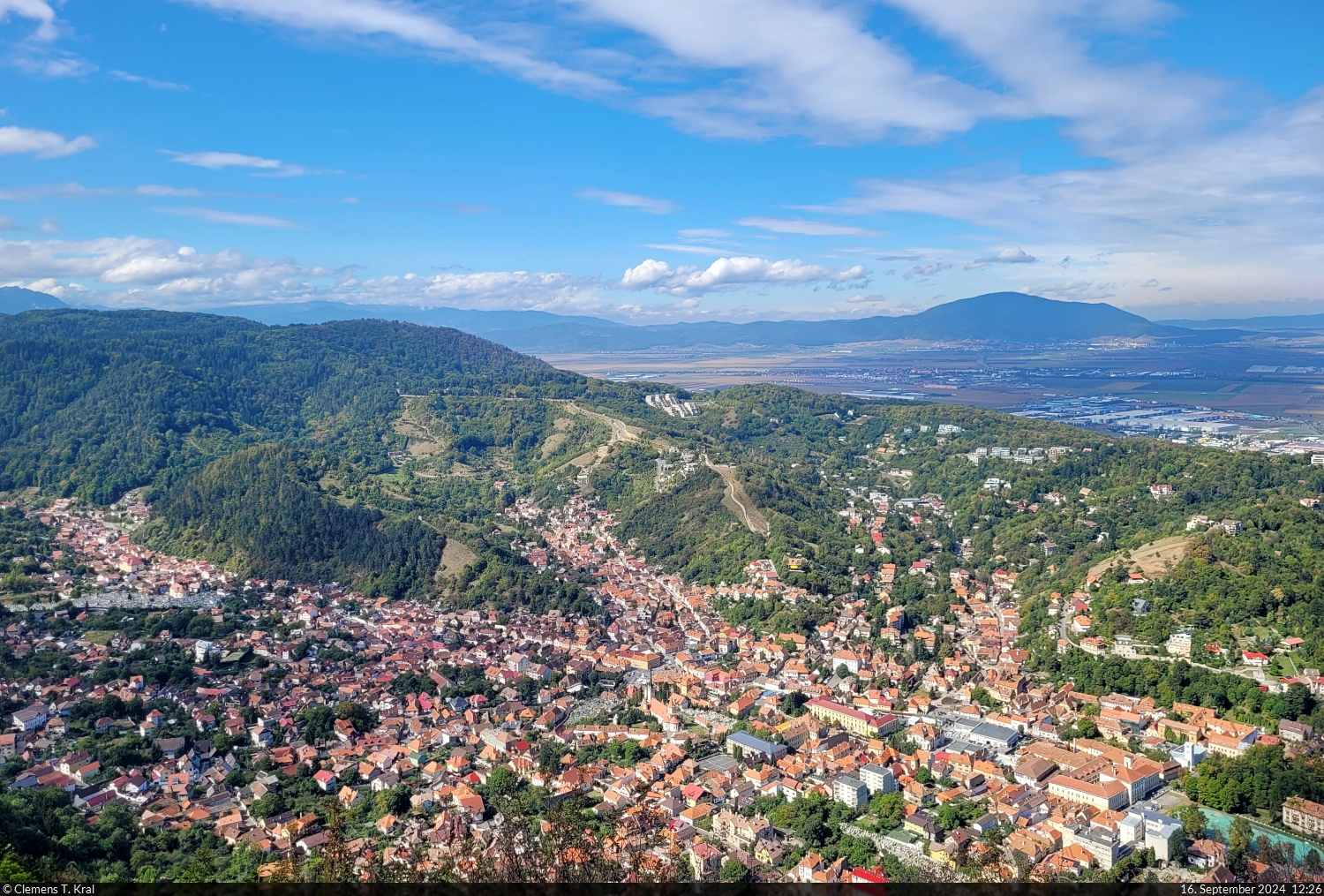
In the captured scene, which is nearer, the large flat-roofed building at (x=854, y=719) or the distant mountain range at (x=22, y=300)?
the large flat-roofed building at (x=854, y=719)

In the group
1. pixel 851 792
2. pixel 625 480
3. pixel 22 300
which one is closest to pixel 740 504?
pixel 625 480

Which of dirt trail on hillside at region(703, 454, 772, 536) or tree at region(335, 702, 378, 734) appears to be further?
dirt trail on hillside at region(703, 454, 772, 536)

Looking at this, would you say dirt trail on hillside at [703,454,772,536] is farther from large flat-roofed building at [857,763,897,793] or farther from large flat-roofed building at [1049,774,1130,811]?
large flat-roofed building at [1049,774,1130,811]

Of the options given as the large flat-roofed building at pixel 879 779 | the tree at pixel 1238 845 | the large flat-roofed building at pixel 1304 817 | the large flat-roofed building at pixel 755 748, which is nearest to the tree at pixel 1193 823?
the tree at pixel 1238 845

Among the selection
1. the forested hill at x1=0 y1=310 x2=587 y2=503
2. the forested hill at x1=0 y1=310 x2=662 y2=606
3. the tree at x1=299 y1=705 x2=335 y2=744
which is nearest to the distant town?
the tree at x1=299 y1=705 x2=335 y2=744

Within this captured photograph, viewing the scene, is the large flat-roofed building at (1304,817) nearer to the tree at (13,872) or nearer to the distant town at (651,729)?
the distant town at (651,729)

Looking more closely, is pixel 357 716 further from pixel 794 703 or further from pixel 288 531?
pixel 288 531
